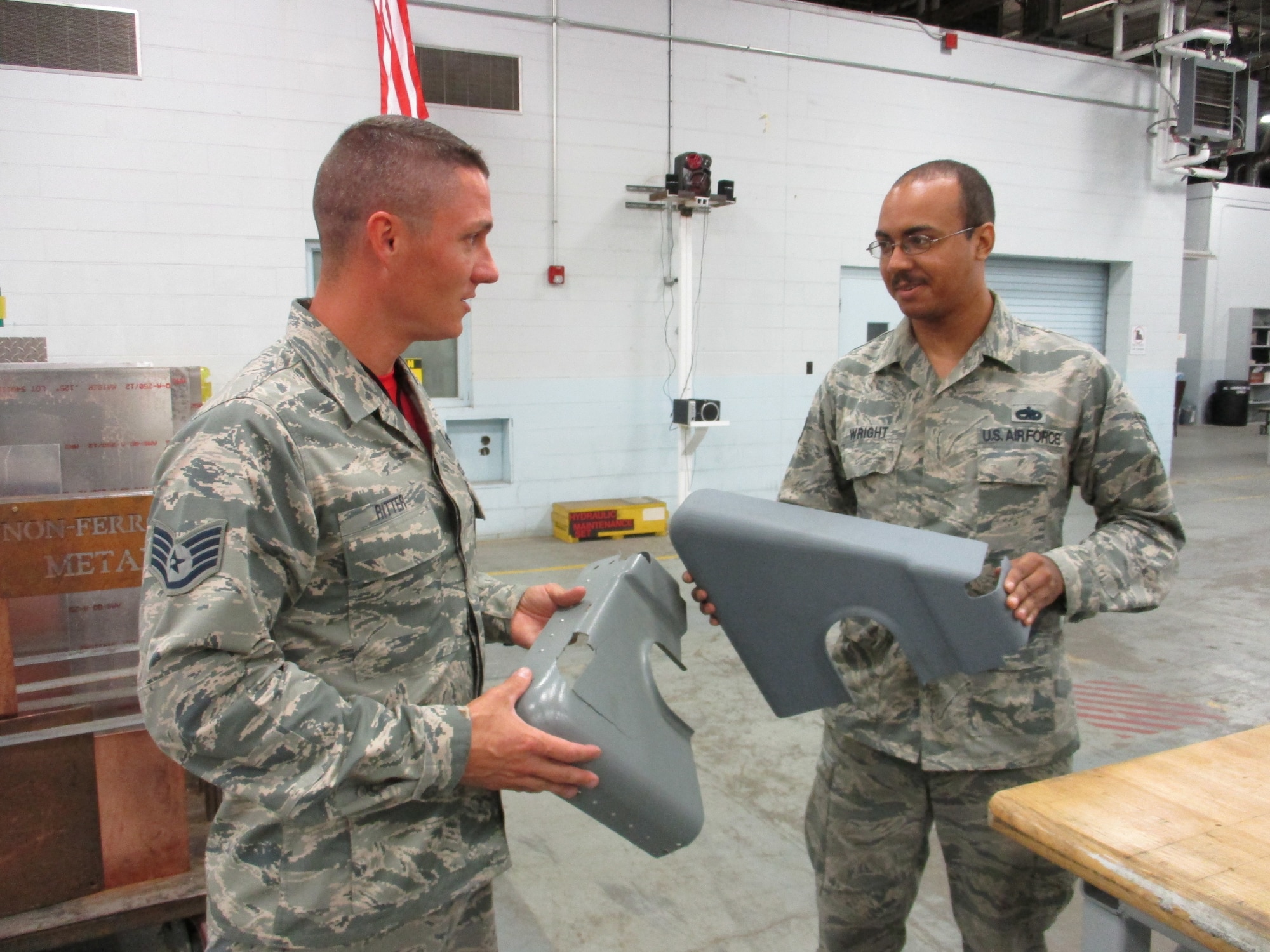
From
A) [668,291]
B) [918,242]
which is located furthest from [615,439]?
[918,242]

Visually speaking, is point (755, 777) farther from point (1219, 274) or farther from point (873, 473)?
point (1219, 274)

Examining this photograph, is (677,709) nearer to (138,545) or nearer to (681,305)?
(138,545)

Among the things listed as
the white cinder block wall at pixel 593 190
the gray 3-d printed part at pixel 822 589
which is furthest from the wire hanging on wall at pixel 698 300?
the gray 3-d printed part at pixel 822 589

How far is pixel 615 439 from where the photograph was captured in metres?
6.08

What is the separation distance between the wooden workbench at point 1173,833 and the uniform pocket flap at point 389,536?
32.3 inches

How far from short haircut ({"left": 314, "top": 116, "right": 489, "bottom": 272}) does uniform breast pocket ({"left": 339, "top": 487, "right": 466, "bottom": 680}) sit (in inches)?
12.9

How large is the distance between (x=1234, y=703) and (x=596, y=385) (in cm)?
397

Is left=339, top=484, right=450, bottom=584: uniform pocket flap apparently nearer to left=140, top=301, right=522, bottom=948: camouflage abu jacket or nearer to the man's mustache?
left=140, top=301, right=522, bottom=948: camouflage abu jacket

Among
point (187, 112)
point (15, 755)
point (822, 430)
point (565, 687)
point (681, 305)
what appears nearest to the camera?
point (565, 687)

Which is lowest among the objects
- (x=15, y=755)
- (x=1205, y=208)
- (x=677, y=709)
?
(x=677, y=709)

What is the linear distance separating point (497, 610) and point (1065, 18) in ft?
31.1

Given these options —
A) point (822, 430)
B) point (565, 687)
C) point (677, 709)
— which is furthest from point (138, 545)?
point (677, 709)

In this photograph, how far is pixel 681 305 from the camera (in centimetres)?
570

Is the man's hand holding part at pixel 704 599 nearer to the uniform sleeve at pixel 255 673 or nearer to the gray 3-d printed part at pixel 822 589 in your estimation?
the gray 3-d printed part at pixel 822 589
